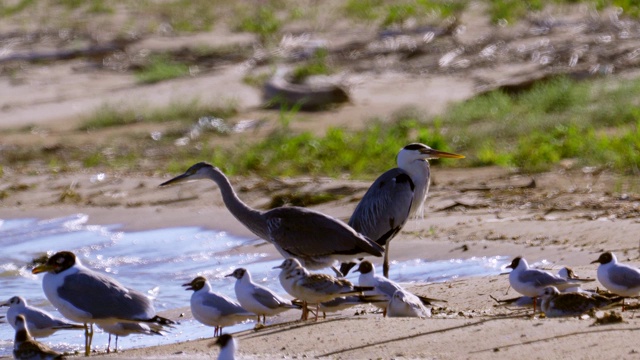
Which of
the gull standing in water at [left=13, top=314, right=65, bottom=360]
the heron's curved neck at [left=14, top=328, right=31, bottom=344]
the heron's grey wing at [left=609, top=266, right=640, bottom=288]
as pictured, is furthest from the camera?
the heron's grey wing at [left=609, top=266, right=640, bottom=288]

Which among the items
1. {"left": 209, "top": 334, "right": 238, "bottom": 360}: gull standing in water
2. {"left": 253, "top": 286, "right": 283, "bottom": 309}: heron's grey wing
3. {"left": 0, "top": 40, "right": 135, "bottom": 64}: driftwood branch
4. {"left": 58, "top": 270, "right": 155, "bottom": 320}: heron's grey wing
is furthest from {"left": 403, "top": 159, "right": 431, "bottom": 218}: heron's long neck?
{"left": 0, "top": 40, "right": 135, "bottom": 64}: driftwood branch

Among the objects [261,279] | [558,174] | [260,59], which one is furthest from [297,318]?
[260,59]

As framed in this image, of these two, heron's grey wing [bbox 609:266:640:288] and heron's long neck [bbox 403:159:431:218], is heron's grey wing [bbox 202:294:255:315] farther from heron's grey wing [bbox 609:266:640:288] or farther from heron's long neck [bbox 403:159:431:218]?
heron's long neck [bbox 403:159:431:218]

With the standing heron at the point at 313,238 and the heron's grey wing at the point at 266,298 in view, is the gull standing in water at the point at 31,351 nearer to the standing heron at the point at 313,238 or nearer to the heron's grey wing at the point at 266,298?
the heron's grey wing at the point at 266,298

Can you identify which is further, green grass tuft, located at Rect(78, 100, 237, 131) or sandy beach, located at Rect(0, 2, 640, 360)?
green grass tuft, located at Rect(78, 100, 237, 131)

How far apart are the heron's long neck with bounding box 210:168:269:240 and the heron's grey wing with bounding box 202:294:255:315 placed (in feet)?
5.64

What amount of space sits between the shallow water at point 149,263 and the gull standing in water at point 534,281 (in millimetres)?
1689

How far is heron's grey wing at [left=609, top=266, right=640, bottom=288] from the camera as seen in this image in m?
7.54

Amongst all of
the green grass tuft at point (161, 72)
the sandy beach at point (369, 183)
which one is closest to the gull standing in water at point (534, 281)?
the sandy beach at point (369, 183)

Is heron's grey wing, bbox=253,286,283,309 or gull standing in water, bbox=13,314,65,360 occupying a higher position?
heron's grey wing, bbox=253,286,283,309

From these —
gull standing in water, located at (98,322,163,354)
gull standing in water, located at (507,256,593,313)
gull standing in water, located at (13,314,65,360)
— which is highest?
gull standing in water, located at (507,256,593,313)

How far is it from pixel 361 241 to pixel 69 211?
208 inches

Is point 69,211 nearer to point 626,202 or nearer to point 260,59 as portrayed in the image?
point 626,202

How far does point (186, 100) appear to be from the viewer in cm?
1877
